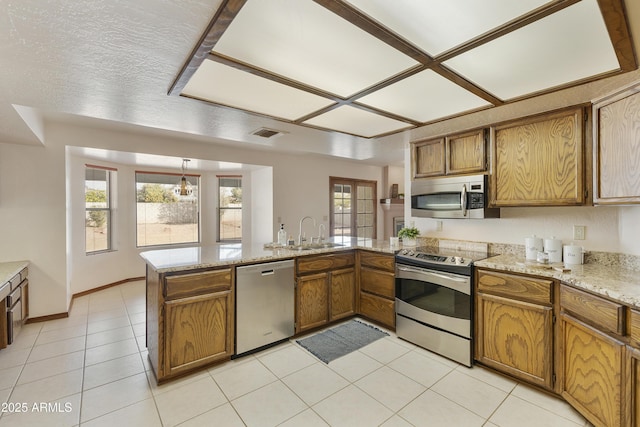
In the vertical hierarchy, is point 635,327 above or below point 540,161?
below

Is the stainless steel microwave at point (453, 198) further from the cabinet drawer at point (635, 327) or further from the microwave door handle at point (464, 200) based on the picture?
the cabinet drawer at point (635, 327)

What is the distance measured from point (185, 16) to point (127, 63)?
0.67 meters

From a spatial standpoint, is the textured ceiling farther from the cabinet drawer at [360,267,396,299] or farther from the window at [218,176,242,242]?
the window at [218,176,242,242]

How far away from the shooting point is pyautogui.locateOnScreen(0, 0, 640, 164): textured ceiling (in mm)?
1262

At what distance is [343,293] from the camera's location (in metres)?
3.43

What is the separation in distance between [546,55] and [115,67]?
2.50 m

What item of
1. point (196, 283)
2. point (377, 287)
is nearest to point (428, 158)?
point (377, 287)

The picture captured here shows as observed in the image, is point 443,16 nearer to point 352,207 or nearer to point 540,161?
point 540,161

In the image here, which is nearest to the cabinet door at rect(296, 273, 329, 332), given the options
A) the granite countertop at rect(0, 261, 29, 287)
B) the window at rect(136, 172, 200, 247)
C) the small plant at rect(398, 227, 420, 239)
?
the small plant at rect(398, 227, 420, 239)

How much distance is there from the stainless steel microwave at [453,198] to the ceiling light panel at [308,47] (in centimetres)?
158

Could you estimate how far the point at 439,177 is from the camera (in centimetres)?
321

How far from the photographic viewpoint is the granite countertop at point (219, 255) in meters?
2.36

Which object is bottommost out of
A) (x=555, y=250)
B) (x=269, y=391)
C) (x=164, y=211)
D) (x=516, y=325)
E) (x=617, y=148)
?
(x=269, y=391)

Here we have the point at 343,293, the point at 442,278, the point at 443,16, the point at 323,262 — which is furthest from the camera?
the point at 343,293
